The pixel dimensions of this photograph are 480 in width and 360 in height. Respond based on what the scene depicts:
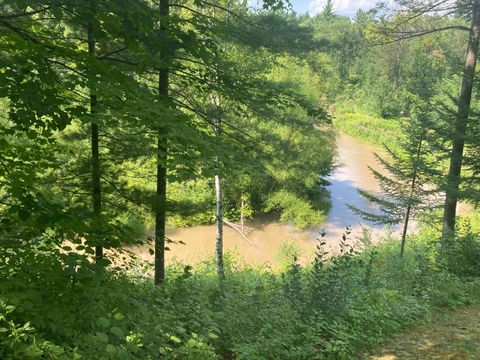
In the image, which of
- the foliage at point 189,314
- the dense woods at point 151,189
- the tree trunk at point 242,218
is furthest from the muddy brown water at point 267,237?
the foliage at point 189,314

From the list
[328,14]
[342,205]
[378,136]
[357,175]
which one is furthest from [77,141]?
[328,14]

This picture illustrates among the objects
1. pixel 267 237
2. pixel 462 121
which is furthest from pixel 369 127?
pixel 462 121

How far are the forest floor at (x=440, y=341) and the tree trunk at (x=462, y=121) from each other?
4.94 m

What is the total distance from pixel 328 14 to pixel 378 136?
7261cm

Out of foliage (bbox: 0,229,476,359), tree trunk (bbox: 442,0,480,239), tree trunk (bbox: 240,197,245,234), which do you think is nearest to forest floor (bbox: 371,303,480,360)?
foliage (bbox: 0,229,476,359)

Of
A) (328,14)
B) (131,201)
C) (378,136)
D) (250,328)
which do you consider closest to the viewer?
(250,328)

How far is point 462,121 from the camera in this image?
10.8 metres

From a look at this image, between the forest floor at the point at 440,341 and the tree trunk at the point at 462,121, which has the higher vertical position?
the tree trunk at the point at 462,121

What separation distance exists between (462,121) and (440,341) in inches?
297

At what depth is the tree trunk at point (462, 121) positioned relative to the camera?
1051cm

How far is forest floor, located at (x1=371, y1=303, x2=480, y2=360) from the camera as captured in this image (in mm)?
4801

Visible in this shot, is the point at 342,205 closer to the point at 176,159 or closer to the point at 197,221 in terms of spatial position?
the point at 197,221

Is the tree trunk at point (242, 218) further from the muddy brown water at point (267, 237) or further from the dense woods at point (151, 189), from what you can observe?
the dense woods at point (151, 189)

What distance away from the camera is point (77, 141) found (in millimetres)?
7008
